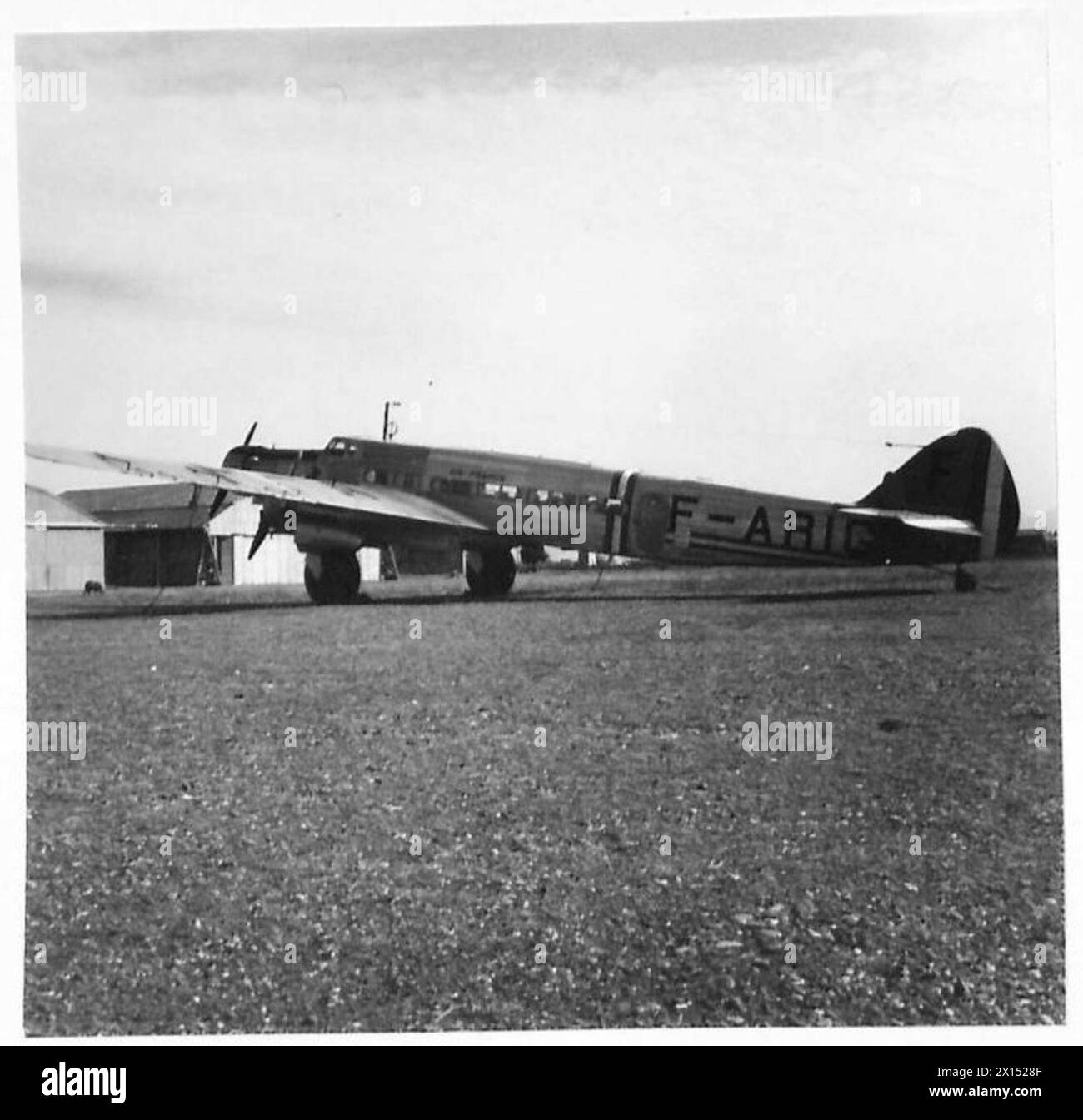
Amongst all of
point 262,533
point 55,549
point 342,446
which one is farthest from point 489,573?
point 55,549

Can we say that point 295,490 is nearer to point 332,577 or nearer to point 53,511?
point 332,577

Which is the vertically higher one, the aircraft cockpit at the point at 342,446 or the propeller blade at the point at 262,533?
the aircraft cockpit at the point at 342,446

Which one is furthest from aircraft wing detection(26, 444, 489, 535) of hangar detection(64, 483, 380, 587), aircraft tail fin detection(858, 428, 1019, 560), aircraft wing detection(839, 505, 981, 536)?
aircraft tail fin detection(858, 428, 1019, 560)

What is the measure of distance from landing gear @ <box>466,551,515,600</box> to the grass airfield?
28 cm

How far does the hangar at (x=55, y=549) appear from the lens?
5027 mm

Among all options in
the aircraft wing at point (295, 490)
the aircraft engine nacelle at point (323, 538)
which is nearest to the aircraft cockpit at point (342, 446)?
the aircraft wing at point (295, 490)

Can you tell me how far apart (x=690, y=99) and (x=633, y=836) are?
3413mm

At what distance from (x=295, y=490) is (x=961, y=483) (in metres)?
3.27
